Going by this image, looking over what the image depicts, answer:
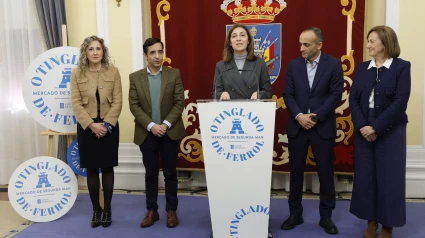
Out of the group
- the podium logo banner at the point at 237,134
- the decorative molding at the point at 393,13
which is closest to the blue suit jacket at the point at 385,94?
the podium logo banner at the point at 237,134

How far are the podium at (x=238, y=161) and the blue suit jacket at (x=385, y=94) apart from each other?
664 mm

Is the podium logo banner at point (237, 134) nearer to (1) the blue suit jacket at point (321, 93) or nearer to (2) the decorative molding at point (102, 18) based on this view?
(1) the blue suit jacket at point (321, 93)

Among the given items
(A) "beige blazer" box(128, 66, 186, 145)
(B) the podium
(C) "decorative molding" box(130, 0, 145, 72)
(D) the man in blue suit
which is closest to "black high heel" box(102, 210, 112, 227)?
(A) "beige blazer" box(128, 66, 186, 145)

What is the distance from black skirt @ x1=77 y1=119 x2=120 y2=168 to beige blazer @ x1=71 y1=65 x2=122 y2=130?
3.3 inches

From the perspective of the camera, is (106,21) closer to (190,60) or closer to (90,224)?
(190,60)

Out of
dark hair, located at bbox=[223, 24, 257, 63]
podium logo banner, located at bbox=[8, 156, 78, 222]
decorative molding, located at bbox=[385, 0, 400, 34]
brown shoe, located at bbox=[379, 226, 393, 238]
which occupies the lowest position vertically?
brown shoe, located at bbox=[379, 226, 393, 238]

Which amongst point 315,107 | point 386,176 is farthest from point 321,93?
point 386,176

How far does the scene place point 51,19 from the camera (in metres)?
3.86

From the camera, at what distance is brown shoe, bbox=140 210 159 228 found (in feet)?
9.73

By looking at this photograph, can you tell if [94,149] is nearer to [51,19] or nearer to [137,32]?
[137,32]

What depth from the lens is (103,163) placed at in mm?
2945

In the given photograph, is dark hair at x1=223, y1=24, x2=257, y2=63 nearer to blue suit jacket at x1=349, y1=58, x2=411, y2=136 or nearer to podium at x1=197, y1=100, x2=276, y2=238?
podium at x1=197, y1=100, x2=276, y2=238

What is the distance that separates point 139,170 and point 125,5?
1.70 metres

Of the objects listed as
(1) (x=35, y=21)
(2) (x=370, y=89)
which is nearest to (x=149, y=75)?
(2) (x=370, y=89)
